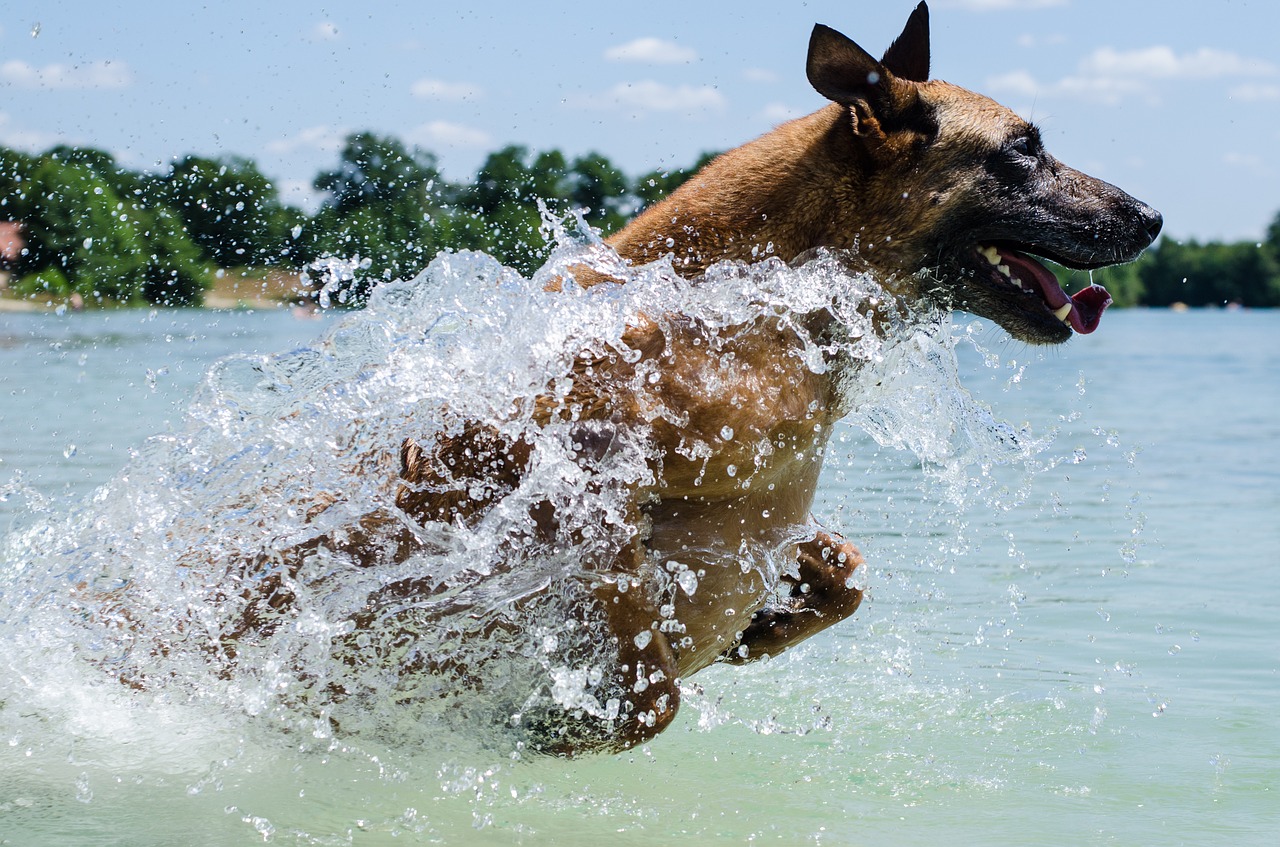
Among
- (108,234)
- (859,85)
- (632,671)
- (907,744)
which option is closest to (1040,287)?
(859,85)

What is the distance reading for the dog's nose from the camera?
4.46 m

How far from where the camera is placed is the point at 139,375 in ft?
80.7

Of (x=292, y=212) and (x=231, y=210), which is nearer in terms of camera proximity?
(x=231, y=210)

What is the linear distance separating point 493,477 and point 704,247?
3.25ft

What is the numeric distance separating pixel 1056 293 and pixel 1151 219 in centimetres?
43

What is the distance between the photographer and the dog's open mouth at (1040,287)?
438cm

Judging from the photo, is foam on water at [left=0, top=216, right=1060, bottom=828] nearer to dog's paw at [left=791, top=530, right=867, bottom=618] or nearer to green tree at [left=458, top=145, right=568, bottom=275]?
dog's paw at [left=791, top=530, right=867, bottom=618]

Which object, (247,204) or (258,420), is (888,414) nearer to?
(258,420)

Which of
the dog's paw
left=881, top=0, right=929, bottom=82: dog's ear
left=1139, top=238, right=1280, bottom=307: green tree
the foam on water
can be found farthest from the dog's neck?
left=1139, top=238, right=1280, bottom=307: green tree

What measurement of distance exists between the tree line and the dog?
0.66 meters

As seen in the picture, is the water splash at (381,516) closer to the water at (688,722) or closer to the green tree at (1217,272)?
the water at (688,722)

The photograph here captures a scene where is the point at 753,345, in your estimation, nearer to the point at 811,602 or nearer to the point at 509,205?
the point at 811,602

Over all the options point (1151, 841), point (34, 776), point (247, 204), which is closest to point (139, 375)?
point (247, 204)

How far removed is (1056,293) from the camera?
4387 mm
